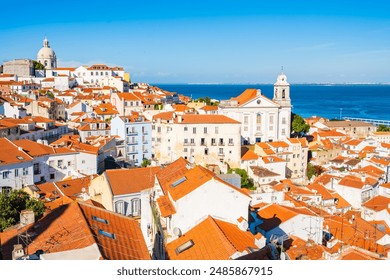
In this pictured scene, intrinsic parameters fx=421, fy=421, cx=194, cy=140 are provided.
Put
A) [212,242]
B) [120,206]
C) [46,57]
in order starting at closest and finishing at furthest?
1. [212,242]
2. [120,206]
3. [46,57]

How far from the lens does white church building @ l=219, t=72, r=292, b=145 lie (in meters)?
21.2

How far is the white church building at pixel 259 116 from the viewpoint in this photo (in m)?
21.2

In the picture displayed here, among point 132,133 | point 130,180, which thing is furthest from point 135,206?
point 132,133

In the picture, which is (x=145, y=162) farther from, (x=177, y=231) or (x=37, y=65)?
(x=37, y=65)

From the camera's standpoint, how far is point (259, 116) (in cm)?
2127

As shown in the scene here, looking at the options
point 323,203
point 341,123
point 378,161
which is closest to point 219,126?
point 323,203

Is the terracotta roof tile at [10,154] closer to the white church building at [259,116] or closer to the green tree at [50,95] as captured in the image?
the white church building at [259,116]

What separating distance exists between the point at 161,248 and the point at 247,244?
1.24 m

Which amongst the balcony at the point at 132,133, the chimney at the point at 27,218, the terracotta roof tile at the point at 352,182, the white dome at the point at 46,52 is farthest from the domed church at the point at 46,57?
the chimney at the point at 27,218

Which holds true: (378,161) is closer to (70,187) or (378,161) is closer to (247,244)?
(70,187)

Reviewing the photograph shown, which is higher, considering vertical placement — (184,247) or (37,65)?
(37,65)

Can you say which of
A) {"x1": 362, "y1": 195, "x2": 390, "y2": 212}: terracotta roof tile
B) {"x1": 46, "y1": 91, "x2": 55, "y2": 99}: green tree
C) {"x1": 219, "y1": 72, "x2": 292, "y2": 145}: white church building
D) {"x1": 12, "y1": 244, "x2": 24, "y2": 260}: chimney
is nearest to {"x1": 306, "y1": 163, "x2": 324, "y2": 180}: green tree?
{"x1": 219, "y1": 72, "x2": 292, "y2": 145}: white church building

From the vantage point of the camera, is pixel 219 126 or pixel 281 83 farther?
pixel 281 83

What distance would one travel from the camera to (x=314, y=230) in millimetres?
9125
